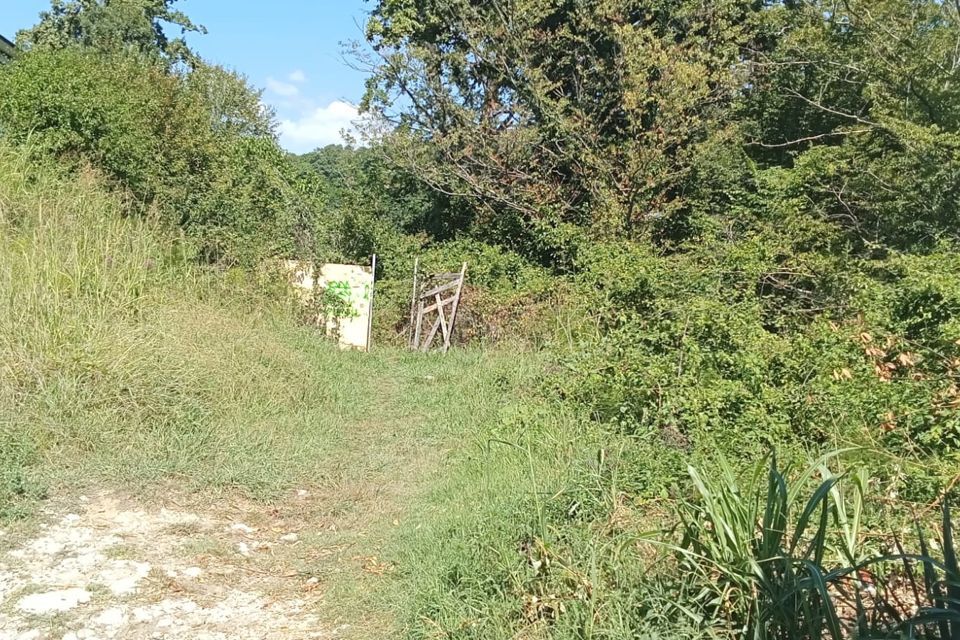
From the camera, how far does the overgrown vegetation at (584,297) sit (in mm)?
2859

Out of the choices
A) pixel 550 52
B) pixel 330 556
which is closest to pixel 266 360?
pixel 330 556

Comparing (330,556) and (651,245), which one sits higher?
(651,245)

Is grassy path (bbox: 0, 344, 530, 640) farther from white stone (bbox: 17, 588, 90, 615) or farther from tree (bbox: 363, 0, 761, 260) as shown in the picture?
tree (bbox: 363, 0, 761, 260)

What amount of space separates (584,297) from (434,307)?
11.6 ft

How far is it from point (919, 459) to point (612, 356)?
2.39 metres

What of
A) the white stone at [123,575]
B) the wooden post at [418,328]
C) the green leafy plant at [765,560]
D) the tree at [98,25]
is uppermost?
the tree at [98,25]

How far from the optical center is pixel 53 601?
10.7 feet

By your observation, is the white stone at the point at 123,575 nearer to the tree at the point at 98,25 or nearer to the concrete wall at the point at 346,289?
the concrete wall at the point at 346,289

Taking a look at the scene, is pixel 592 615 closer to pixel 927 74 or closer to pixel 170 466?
pixel 170 466

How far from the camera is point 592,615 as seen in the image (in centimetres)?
261

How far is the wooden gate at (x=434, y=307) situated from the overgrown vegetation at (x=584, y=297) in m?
0.34

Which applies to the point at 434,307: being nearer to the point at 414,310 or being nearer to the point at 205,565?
the point at 414,310

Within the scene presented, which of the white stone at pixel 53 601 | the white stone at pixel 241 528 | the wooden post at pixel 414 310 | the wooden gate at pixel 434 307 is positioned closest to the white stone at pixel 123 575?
the white stone at pixel 53 601

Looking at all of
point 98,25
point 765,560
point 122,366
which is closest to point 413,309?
point 122,366
